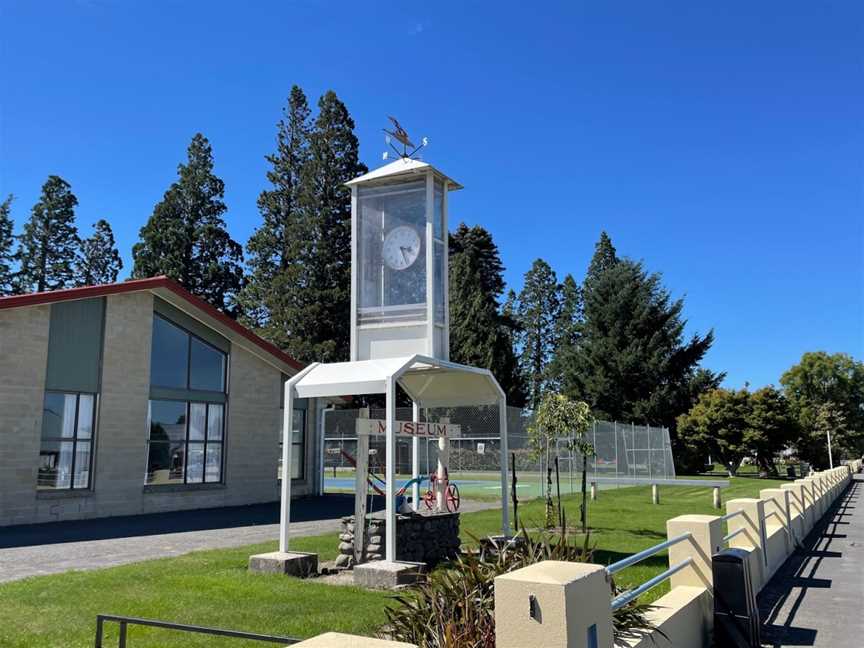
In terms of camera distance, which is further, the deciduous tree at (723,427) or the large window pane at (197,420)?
the deciduous tree at (723,427)

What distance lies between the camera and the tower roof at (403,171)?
1115 centimetres

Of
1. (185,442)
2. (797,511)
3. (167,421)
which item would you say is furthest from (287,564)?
(185,442)

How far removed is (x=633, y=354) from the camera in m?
49.7

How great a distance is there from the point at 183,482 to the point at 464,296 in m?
32.6

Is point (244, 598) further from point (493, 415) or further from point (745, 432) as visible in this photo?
point (745, 432)

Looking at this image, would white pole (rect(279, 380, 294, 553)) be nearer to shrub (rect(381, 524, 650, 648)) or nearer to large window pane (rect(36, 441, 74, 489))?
shrub (rect(381, 524, 650, 648))

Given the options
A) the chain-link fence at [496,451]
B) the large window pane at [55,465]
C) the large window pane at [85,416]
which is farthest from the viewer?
the chain-link fence at [496,451]

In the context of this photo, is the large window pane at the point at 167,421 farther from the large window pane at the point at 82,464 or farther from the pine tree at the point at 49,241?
the pine tree at the point at 49,241

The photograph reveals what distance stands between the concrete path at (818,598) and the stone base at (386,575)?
3.88 metres

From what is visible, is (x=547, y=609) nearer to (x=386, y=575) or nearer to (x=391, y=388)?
(x=386, y=575)

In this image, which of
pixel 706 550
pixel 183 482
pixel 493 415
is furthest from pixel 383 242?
pixel 493 415

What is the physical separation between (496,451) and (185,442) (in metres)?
16.9

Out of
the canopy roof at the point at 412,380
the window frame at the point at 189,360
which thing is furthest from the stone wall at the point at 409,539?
the window frame at the point at 189,360

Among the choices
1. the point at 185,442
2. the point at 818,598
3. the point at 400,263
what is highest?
the point at 400,263
